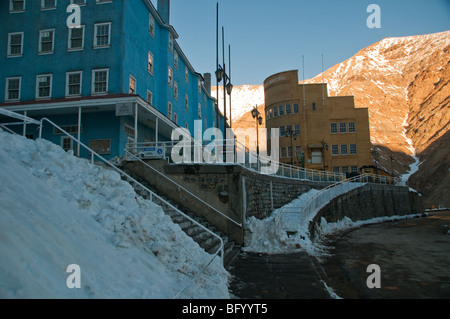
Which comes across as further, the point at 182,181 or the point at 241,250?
the point at 182,181

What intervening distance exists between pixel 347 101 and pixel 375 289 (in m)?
43.3

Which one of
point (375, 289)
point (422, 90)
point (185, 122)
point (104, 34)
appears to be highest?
point (422, 90)

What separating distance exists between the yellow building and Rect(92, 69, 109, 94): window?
31.4 meters

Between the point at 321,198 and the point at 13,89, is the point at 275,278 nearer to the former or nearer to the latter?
the point at 321,198

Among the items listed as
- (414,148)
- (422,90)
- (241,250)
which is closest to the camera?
(241,250)

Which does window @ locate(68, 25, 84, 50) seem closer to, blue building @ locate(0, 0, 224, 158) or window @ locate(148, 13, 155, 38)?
blue building @ locate(0, 0, 224, 158)

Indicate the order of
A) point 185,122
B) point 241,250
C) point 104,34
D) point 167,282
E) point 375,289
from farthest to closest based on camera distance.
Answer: point 185,122 < point 104,34 < point 241,250 < point 375,289 < point 167,282

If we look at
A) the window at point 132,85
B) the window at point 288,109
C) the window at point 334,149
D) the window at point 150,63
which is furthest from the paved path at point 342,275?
the window at point 288,109

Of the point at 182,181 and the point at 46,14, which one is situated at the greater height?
the point at 46,14

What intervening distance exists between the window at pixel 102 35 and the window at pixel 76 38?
107 cm

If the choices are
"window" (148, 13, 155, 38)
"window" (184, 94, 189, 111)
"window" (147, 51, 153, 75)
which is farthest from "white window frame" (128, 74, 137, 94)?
"window" (184, 94, 189, 111)

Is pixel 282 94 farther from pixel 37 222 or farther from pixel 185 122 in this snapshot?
pixel 37 222

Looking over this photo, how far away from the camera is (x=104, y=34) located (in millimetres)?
19469
